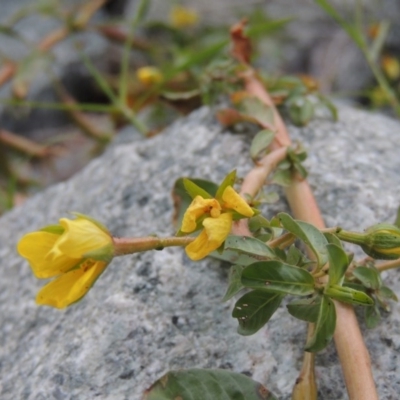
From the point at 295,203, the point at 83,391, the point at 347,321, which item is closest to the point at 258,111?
the point at 295,203

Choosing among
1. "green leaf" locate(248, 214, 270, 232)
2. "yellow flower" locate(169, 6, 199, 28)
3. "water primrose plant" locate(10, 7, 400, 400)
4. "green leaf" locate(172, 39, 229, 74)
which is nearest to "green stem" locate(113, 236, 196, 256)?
"water primrose plant" locate(10, 7, 400, 400)

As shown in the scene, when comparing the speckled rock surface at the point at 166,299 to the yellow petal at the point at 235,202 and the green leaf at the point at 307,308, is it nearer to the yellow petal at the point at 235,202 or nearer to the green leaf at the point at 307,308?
the green leaf at the point at 307,308

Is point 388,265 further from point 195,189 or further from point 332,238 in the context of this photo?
point 195,189

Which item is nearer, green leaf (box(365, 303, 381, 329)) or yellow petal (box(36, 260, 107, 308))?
yellow petal (box(36, 260, 107, 308))

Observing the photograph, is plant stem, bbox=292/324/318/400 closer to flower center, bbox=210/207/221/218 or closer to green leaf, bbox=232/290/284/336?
green leaf, bbox=232/290/284/336

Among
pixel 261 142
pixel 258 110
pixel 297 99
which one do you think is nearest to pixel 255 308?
pixel 261 142

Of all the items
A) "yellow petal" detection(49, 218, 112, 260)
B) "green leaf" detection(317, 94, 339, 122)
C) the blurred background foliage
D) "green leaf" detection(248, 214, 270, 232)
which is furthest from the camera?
the blurred background foliage

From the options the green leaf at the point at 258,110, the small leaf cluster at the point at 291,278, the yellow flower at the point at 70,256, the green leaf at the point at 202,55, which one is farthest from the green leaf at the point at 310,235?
the green leaf at the point at 202,55

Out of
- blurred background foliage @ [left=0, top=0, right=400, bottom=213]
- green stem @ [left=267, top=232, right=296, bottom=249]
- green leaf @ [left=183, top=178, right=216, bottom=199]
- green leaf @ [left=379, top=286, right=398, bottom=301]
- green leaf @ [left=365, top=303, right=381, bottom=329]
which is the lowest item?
blurred background foliage @ [left=0, top=0, right=400, bottom=213]
